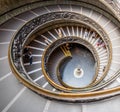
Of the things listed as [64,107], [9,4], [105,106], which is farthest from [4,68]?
[105,106]

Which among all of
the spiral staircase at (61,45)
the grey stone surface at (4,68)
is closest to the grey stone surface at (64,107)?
the spiral staircase at (61,45)

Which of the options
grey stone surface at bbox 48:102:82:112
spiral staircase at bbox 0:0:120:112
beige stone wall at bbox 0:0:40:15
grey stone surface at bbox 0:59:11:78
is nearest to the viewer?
grey stone surface at bbox 48:102:82:112

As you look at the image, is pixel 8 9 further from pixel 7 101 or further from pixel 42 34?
pixel 7 101

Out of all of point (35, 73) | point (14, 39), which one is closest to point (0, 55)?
point (14, 39)

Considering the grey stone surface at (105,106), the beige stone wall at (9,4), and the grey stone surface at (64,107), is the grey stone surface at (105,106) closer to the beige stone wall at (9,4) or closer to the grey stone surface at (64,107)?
the grey stone surface at (64,107)

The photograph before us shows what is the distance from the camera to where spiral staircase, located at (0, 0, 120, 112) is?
38.4ft

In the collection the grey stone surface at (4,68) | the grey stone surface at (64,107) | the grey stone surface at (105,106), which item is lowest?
the grey stone surface at (64,107)

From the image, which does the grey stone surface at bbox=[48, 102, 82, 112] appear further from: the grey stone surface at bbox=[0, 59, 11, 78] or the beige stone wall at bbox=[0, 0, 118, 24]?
the beige stone wall at bbox=[0, 0, 118, 24]

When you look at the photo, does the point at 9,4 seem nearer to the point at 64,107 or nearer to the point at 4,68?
the point at 4,68

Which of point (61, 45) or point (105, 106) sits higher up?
point (61, 45)

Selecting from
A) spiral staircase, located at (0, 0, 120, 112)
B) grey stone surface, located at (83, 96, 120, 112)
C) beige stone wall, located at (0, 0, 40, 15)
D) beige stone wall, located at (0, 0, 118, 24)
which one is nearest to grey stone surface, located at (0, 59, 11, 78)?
spiral staircase, located at (0, 0, 120, 112)

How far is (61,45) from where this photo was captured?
16.6m

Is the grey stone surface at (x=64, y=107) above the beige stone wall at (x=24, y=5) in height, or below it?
below

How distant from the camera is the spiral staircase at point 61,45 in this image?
11.7 metres
